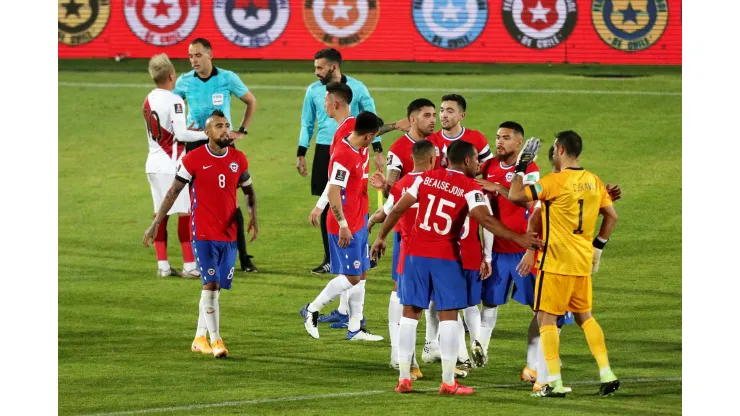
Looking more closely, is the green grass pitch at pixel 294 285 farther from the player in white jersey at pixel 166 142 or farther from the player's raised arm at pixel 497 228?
the player's raised arm at pixel 497 228

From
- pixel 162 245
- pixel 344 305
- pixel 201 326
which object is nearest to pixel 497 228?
pixel 201 326

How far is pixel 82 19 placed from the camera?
2503 cm

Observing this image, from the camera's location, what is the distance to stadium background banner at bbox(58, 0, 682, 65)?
2366 cm

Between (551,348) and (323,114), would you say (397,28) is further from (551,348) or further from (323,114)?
(551,348)

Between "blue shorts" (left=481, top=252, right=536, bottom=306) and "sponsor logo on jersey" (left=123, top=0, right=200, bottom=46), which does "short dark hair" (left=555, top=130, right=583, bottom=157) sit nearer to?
"blue shorts" (left=481, top=252, right=536, bottom=306)

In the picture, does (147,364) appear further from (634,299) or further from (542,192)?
(634,299)

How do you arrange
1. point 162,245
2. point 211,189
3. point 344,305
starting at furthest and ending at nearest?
point 162,245
point 344,305
point 211,189

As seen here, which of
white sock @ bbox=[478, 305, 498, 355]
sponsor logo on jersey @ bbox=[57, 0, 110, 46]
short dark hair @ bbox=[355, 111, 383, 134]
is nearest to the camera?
white sock @ bbox=[478, 305, 498, 355]

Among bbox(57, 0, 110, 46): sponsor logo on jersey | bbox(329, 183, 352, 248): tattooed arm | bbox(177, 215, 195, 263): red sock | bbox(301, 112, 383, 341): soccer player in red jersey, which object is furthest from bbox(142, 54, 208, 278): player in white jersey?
bbox(57, 0, 110, 46): sponsor logo on jersey

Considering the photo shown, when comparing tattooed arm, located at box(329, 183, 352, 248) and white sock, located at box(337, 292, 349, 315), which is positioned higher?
tattooed arm, located at box(329, 183, 352, 248)

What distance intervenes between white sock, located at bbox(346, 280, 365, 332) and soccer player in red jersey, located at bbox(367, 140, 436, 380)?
3.08 feet

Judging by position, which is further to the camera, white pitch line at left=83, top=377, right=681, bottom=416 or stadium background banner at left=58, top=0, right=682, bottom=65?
stadium background banner at left=58, top=0, right=682, bottom=65

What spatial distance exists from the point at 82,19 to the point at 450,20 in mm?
7705

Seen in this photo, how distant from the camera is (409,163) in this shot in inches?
381
